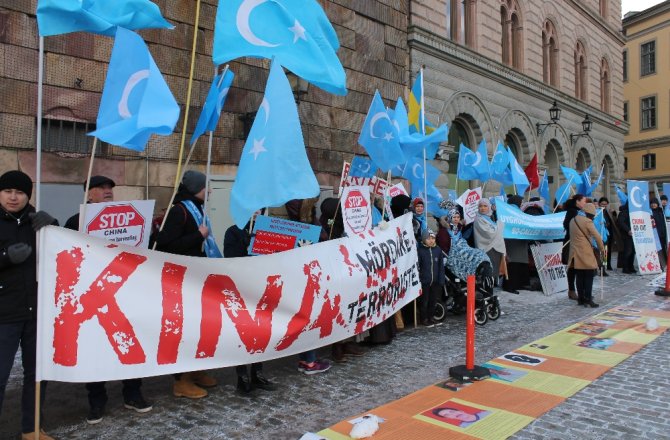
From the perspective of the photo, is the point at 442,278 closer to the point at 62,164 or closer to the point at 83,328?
the point at 83,328

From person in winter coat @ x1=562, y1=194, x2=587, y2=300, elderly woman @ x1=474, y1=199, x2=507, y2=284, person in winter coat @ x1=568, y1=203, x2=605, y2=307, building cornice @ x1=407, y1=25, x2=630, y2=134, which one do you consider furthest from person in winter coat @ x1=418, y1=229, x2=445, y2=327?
building cornice @ x1=407, y1=25, x2=630, y2=134

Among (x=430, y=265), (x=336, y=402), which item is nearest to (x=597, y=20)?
(x=430, y=265)

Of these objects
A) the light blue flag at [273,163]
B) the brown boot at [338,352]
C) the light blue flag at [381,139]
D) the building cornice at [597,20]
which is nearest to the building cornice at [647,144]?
the building cornice at [597,20]

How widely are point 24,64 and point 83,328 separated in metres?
5.60

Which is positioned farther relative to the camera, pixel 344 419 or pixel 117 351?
pixel 344 419

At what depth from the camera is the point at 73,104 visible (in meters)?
7.84

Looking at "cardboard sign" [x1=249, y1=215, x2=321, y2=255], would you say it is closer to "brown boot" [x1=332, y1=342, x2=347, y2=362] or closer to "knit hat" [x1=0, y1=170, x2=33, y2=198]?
"brown boot" [x1=332, y1=342, x2=347, y2=362]

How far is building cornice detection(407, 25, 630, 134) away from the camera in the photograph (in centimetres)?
1428

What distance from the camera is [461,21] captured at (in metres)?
16.4

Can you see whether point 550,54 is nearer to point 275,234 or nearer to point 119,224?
point 275,234

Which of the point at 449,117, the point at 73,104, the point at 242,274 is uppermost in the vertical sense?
the point at 449,117

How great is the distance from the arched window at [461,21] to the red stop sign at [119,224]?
45.5ft

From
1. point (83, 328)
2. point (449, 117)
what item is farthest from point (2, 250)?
point (449, 117)

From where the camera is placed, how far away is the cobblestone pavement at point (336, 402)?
3.95 meters
